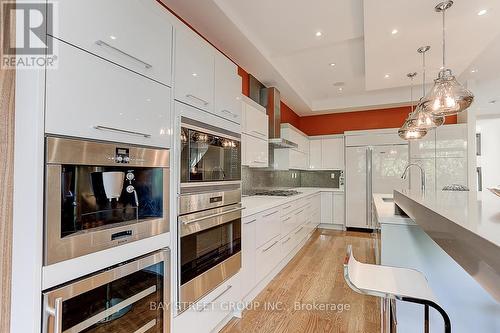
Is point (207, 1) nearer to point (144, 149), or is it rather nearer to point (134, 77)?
point (134, 77)

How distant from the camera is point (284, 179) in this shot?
5262mm

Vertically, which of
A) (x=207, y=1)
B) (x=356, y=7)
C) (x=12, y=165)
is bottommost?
(x=12, y=165)

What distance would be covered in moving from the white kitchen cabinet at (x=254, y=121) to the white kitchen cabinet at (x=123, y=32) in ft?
5.25

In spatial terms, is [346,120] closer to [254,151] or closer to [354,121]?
[354,121]

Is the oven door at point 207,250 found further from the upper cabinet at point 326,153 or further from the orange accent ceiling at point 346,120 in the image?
the upper cabinet at point 326,153

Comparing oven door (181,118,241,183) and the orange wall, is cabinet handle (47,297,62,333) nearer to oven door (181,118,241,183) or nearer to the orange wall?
oven door (181,118,241,183)

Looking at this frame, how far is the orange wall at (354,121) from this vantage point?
17.6 ft

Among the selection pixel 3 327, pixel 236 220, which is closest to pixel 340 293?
pixel 236 220

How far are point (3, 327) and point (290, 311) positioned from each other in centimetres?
197

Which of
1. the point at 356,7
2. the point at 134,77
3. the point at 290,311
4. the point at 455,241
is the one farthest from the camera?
the point at 356,7

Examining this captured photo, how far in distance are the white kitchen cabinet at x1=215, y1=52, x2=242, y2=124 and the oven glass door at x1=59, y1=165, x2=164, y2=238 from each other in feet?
2.60

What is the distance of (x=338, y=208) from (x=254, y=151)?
125 inches

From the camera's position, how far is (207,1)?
82.8 inches

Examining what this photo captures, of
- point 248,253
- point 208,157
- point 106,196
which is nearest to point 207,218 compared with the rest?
point 208,157
